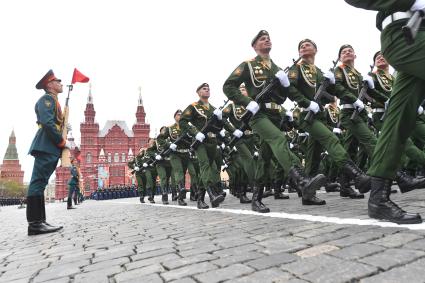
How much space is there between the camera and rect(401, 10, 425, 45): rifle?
232 centimetres

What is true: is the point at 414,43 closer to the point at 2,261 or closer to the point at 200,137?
the point at 2,261

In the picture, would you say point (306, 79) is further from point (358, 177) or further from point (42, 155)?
point (42, 155)

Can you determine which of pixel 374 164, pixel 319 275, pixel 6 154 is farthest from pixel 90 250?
pixel 6 154

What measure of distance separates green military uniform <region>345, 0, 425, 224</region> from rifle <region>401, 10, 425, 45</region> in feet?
0.43

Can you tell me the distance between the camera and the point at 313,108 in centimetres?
525

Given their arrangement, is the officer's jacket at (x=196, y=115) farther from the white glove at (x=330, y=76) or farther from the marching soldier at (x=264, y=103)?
the white glove at (x=330, y=76)

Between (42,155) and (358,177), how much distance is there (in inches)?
172

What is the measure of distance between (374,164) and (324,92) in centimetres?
301

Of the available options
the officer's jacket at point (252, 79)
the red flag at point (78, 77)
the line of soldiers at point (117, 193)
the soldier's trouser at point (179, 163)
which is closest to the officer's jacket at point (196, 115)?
the soldier's trouser at point (179, 163)

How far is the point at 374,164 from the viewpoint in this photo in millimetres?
2898

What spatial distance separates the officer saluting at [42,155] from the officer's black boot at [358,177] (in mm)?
4097

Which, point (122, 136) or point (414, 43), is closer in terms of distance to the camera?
point (414, 43)

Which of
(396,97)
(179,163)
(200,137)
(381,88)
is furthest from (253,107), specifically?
(179,163)

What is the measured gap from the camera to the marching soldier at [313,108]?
507 cm
